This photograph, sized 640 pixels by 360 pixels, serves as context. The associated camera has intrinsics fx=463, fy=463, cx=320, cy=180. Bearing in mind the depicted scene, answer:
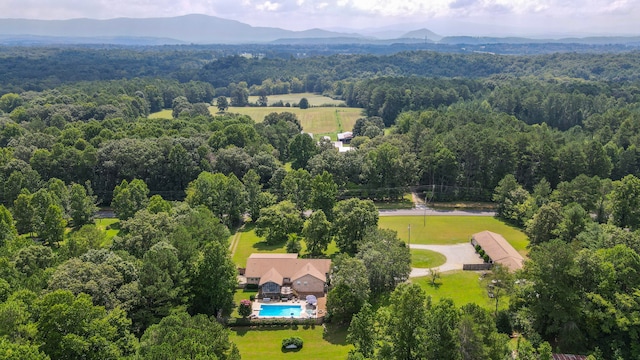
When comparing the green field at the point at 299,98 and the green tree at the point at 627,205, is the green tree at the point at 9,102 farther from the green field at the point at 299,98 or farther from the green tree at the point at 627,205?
the green tree at the point at 627,205

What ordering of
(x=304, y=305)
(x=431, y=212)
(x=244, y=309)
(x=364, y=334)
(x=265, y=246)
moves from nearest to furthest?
(x=364, y=334) → (x=244, y=309) → (x=304, y=305) → (x=265, y=246) → (x=431, y=212)


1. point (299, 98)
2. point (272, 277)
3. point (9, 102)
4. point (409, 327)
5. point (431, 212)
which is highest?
point (9, 102)

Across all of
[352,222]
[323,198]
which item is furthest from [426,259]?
[323,198]

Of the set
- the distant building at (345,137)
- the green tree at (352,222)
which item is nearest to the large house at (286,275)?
the green tree at (352,222)

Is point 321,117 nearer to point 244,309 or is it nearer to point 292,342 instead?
point 244,309

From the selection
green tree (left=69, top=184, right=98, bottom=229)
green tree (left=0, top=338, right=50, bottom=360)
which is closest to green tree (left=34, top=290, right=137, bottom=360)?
green tree (left=0, top=338, right=50, bottom=360)

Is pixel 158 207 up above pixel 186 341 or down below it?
below

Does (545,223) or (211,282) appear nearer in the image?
(211,282)
